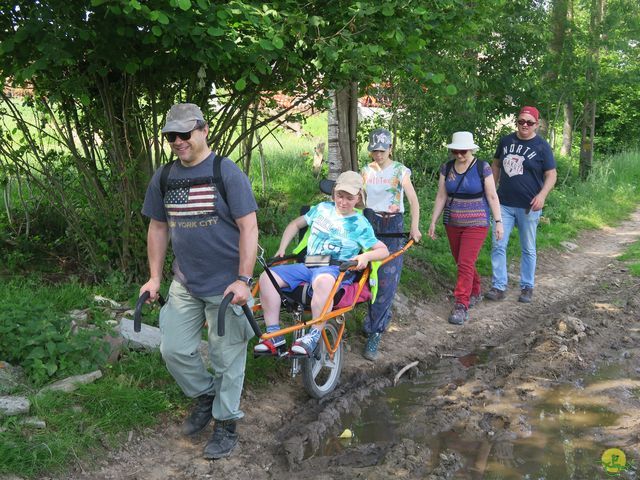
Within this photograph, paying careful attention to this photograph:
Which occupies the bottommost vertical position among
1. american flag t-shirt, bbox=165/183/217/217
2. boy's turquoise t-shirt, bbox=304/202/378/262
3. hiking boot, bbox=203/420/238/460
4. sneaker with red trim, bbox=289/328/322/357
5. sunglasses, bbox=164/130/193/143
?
hiking boot, bbox=203/420/238/460

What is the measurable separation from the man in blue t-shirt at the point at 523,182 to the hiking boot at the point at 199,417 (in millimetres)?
4585

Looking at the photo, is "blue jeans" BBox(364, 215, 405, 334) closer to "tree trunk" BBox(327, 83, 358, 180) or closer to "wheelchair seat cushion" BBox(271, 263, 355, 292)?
"wheelchair seat cushion" BBox(271, 263, 355, 292)

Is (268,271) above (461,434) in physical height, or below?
above

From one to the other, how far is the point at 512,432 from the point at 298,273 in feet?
6.24

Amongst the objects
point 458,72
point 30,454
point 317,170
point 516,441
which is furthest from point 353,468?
point 317,170

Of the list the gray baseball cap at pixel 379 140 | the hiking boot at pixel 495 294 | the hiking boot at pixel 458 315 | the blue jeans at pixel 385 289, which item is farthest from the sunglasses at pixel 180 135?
the hiking boot at pixel 495 294

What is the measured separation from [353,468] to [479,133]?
9579 mm

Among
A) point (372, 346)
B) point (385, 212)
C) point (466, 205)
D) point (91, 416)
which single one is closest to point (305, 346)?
point (91, 416)

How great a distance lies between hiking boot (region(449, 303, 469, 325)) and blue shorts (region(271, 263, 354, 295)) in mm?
2585

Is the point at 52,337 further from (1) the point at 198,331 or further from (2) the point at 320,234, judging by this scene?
(2) the point at 320,234

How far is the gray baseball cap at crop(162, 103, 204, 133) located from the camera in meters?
4.20

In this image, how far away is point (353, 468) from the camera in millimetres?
4484

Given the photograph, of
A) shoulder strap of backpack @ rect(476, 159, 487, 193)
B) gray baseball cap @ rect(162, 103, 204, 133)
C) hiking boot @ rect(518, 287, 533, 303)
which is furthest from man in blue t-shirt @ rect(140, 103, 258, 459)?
hiking boot @ rect(518, 287, 533, 303)

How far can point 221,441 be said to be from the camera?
4.64 m
